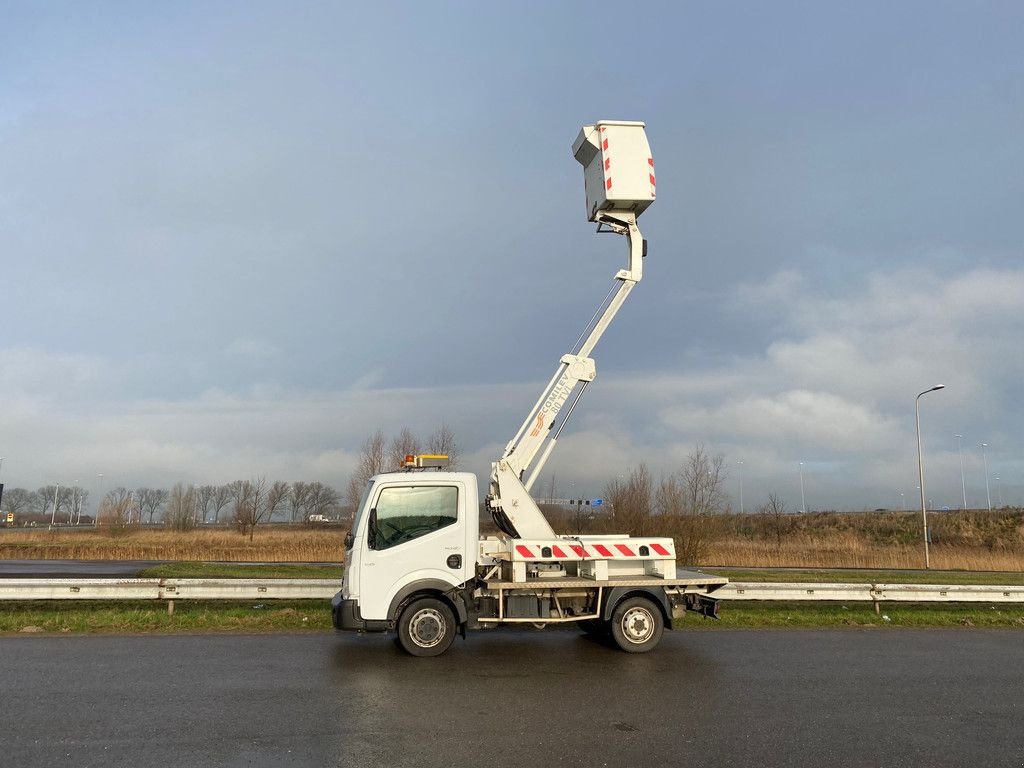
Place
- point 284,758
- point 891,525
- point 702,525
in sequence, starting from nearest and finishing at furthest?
point 284,758 < point 702,525 < point 891,525

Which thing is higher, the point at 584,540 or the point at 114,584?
the point at 584,540

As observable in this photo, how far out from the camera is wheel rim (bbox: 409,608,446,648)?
29.5 ft

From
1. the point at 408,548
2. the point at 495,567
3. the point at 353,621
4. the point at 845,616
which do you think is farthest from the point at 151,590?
the point at 845,616

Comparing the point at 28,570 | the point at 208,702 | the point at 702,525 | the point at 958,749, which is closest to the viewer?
the point at 958,749

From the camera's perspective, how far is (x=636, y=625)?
31.3ft

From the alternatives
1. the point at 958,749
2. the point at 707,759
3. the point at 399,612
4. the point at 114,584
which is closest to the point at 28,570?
the point at 114,584

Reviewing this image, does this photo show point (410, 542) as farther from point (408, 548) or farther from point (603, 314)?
point (603, 314)

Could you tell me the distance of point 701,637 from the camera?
10.8m

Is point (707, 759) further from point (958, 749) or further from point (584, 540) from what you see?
point (584, 540)

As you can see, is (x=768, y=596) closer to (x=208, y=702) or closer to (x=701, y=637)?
(x=701, y=637)

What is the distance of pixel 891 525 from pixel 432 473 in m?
65.0

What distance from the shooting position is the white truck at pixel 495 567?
896cm

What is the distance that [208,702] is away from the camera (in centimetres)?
679

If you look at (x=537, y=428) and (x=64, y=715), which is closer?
(x=64, y=715)
